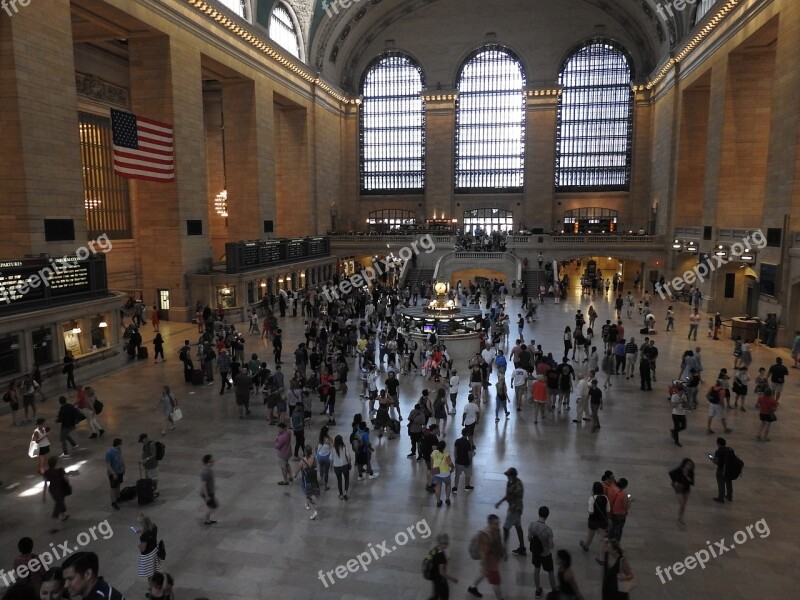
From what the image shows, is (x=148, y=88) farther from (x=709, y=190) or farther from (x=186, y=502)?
(x=709, y=190)

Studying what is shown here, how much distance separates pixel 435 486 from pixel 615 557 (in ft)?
11.5

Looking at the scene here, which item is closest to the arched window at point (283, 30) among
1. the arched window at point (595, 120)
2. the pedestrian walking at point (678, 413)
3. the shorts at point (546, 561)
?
the arched window at point (595, 120)

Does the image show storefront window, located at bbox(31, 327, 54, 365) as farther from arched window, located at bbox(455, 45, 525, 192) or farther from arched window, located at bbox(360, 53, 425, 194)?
arched window, located at bbox(455, 45, 525, 192)

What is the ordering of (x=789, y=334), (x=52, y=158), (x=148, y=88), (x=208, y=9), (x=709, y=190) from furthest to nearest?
(x=709, y=190), (x=208, y=9), (x=148, y=88), (x=789, y=334), (x=52, y=158)

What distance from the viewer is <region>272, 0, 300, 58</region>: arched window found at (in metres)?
32.5

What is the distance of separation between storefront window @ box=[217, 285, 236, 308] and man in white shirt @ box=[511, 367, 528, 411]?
1520cm

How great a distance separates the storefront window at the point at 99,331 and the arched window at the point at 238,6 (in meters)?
17.5

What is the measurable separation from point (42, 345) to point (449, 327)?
11515 millimetres

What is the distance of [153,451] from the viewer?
8445mm

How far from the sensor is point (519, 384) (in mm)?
12422

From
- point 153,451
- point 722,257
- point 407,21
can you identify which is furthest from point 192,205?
point 407,21

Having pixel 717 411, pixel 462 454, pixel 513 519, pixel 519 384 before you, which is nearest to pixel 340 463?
pixel 462 454

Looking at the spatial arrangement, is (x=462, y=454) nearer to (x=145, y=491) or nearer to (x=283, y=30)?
(x=145, y=491)

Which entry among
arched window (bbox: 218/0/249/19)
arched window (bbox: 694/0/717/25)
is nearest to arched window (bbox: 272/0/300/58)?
arched window (bbox: 218/0/249/19)
